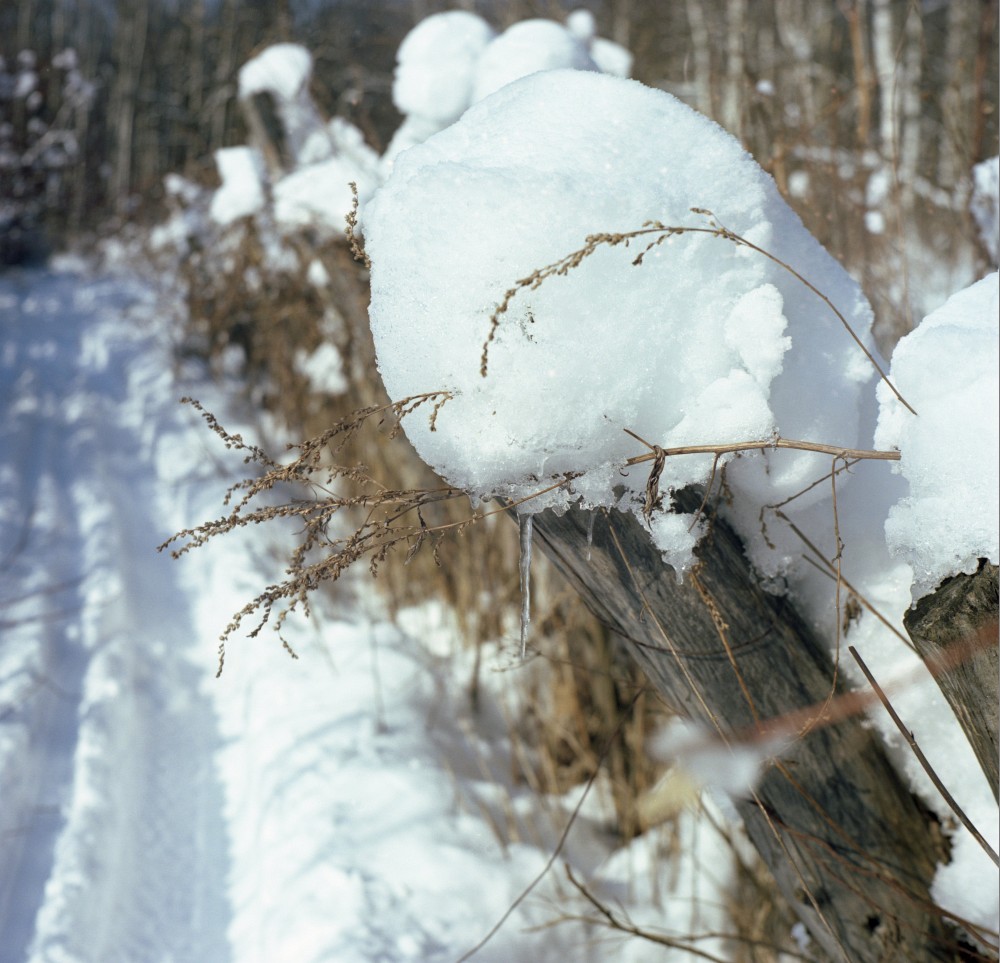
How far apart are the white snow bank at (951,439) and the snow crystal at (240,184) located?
3.63 m

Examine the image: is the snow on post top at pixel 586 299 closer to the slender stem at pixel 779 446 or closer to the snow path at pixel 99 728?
the slender stem at pixel 779 446

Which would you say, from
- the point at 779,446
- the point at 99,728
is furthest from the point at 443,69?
the point at 99,728

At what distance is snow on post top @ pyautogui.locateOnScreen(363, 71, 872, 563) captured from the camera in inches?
30.5

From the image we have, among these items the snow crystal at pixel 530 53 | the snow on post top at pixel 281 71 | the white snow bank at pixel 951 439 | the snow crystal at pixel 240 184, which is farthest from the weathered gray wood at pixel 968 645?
the snow crystal at pixel 240 184

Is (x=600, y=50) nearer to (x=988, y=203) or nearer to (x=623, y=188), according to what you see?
(x=988, y=203)

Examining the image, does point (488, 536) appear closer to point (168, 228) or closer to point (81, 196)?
point (168, 228)

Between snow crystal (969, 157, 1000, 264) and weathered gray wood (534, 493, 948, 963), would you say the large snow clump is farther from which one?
weathered gray wood (534, 493, 948, 963)

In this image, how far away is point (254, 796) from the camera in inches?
86.8

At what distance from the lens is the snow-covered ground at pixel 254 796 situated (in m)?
1.77

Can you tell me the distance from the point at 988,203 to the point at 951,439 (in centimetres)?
127

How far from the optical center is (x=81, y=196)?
13727 millimetres

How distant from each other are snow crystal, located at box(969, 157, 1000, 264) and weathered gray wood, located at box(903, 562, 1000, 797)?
997 mm

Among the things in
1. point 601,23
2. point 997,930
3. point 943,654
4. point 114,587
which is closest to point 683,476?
point 943,654

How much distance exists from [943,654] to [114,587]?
3.21 metres
